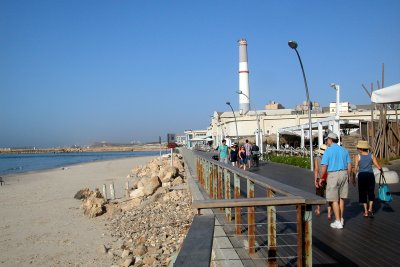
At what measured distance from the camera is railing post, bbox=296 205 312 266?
366 cm

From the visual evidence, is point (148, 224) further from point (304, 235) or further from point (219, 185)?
point (304, 235)

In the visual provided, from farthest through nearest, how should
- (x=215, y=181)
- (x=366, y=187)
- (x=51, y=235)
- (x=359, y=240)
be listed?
(x=51, y=235) < (x=215, y=181) < (x=366, y=187) < (x=359, y=240)

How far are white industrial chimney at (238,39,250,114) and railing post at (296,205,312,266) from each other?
59.3 meters

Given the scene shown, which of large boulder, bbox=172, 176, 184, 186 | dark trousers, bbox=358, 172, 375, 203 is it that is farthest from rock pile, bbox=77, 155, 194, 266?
dark trousers, bbox=358, 172, 375, 203

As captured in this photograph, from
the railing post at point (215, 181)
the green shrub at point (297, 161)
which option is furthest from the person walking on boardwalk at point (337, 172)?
the green shrub at point (297, 161)

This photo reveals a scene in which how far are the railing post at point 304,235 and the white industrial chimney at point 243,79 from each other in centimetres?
5931

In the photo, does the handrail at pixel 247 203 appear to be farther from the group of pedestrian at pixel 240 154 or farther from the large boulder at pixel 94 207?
the group of pedestrian at pixel 240 154

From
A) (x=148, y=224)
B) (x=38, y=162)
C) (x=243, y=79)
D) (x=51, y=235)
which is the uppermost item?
(x=243, y=79)

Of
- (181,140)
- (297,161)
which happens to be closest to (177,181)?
(297,161)

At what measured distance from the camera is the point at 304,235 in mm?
3697

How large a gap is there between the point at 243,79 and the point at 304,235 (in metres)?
63.5

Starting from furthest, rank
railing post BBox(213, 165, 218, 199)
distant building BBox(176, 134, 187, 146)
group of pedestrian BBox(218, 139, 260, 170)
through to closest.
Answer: distant building BBox(176, 134, 187, 146) < group of pedestrian BBox(218, 139, 260, 170) < railing post BBox(213, 165, 218, 199)

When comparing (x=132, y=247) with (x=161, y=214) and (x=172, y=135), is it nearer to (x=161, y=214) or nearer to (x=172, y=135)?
(x=161, y=214)

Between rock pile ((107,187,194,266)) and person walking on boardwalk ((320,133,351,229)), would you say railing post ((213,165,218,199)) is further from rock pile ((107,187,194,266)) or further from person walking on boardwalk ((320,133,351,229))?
person walking on boardwalk ((320,133,351,229))
